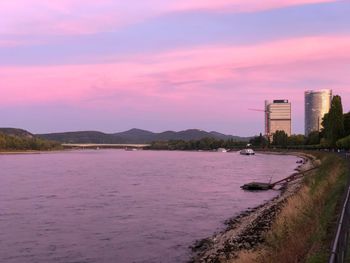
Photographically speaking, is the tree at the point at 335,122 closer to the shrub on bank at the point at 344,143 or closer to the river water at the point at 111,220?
the shrub on bank at the point at 344,143

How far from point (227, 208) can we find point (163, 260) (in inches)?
665

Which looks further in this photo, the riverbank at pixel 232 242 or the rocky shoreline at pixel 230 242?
the rocky shoreline at pixel 230 242

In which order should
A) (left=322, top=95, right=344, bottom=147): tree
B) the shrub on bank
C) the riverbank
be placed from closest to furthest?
the riverbank → the shrub on bank → (left=322, top=95, right=344, bottom=147): tree

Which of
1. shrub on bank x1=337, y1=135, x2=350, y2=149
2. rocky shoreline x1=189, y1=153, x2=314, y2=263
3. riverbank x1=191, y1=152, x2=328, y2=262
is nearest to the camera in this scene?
riverbank x1=191, y1=152, x2=328, y2=262

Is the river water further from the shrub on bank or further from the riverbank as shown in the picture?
the shrub on bank

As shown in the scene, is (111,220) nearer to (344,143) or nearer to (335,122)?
(344,143)

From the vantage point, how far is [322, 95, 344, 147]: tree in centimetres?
10062

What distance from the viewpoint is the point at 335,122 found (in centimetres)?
10344

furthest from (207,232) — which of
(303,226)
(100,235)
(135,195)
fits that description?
(135,195)

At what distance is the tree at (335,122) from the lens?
330ft

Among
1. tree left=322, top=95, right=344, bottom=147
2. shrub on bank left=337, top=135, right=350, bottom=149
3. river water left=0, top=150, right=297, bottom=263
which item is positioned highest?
tree left=322, top=95, right=344, bottom=147

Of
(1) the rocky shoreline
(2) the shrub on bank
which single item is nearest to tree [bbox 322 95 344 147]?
(2) the shrub on bank

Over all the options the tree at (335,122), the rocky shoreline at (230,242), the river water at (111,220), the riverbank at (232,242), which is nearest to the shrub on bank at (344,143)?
the tree at (335,122)

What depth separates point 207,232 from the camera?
2750 centimetres
